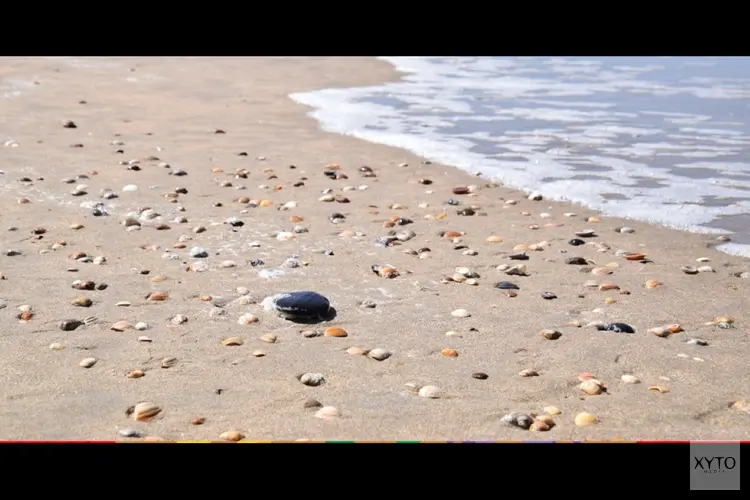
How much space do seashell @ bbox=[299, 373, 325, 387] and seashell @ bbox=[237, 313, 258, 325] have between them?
621 mm

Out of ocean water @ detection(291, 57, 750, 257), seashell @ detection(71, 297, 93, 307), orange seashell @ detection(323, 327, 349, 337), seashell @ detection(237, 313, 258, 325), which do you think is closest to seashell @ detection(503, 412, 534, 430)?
orange seashell @ detection(323, 327, 349, 337)

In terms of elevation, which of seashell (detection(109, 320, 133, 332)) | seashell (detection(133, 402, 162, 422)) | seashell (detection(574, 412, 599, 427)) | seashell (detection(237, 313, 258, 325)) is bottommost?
seashell (detection(574, 412, 599, 427))

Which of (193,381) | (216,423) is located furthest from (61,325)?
(216,423)

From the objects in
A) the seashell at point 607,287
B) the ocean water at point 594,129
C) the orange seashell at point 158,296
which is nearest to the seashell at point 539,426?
the seashell at point 607,287

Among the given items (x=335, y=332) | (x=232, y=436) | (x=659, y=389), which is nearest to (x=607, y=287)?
(x=659, y=389)

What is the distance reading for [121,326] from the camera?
322cm

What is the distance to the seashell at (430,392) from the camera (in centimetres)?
265

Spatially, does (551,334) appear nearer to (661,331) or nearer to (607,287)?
(661,331)

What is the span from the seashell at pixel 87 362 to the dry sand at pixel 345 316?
0.03 m

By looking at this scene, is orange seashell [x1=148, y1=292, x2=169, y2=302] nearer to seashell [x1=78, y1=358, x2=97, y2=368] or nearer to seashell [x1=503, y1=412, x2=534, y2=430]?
seashell [x1=78, y1=358, x2=97, y2=368]
